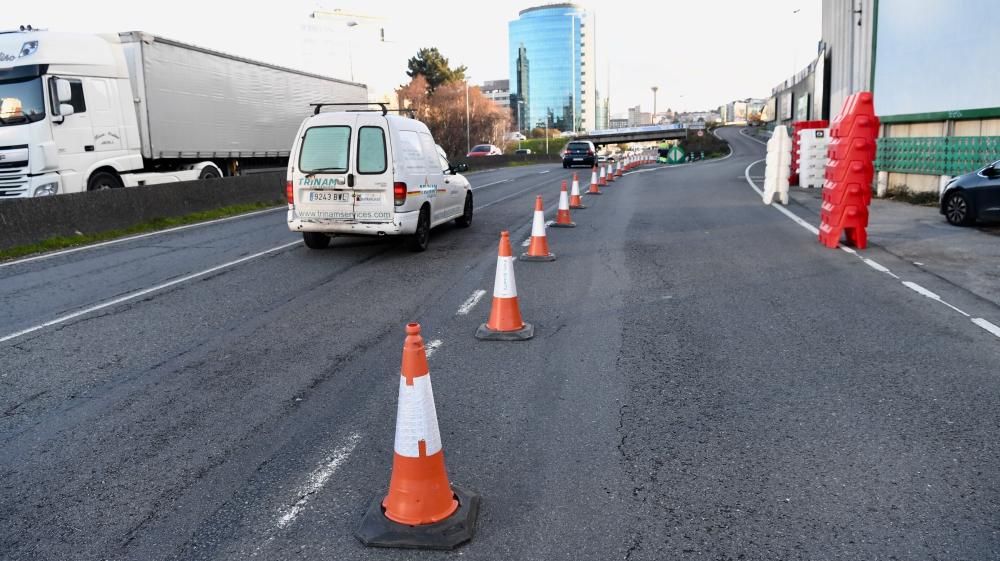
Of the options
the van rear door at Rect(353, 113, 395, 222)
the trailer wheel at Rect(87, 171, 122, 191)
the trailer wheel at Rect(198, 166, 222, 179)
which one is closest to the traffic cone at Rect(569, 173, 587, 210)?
the van rear door at Rect(353, 113, 395, 222)

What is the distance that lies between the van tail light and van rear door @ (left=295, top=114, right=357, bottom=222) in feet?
2.03

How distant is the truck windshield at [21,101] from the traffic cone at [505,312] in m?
13.2

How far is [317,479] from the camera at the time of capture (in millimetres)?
4121

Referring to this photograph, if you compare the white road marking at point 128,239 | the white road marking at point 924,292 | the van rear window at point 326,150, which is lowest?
the white road marking at point 924,292

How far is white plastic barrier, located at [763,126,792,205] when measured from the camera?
19.3 metres

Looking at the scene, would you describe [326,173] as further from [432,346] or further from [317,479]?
[317,479]

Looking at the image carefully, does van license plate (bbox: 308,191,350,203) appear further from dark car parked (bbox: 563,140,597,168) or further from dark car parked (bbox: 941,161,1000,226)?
dark car parked (bbox: 563,140,597,168)

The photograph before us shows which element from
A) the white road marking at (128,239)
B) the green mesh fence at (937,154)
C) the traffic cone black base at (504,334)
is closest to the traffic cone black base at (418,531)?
the traffic cone black base at (504,334)

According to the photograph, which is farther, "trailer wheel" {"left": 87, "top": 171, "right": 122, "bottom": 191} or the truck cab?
"trailer wheel" {"left": 87, "top": 171, "right": 122, "bottom": 191}

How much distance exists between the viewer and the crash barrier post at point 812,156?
23500 millimetres

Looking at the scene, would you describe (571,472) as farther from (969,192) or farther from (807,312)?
(969,192)

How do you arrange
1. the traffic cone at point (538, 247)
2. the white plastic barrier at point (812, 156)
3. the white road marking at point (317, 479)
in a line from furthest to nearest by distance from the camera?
1. the white plastic barrier at point (812, 156)
2. the traffic cone at point (538, 247)
3. the white road marking at point (317, 479)

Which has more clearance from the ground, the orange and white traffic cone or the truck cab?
the truck cab

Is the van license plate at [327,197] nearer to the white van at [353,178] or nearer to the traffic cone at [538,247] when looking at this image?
the white van at [353,178]
